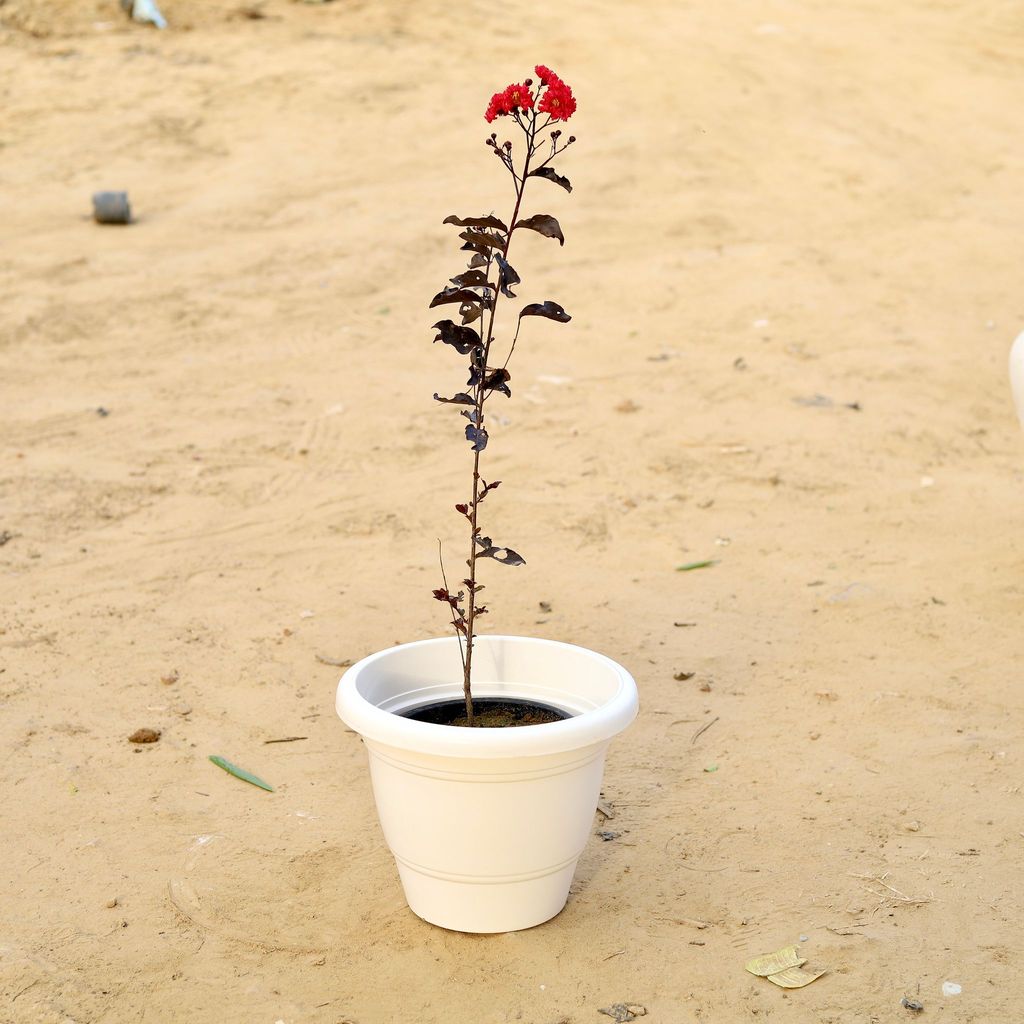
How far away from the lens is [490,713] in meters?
2.54

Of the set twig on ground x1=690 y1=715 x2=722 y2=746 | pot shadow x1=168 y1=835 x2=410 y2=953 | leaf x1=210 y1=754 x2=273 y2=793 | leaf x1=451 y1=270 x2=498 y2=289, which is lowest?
twig on ground x1=690 y1=715 x2=722 y2=746

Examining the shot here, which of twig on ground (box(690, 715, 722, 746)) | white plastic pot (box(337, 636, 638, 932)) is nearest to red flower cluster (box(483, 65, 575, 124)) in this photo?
white plastic pot (box(337, 636, 638, 932))

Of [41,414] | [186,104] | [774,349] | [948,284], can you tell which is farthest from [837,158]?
[41,414]

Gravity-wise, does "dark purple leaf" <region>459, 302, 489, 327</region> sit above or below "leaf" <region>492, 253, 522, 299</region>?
below

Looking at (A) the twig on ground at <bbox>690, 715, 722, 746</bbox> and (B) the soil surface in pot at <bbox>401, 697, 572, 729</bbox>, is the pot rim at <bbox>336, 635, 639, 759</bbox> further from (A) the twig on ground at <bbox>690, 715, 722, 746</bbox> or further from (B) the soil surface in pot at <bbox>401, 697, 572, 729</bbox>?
(A) the twig on ground at <bbox>690, 715, 722, 746</bbox>

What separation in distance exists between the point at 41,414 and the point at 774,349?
3604mm

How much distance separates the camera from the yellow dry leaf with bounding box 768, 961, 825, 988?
2.29 metres

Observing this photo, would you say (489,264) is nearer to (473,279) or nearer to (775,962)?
(473,279)

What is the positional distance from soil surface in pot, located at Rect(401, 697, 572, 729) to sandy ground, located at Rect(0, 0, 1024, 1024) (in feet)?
0.87

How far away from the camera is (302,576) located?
4.19 m

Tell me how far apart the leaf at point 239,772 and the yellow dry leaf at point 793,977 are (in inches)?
51.8

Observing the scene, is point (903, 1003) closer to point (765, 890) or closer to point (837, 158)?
point (765, 890)

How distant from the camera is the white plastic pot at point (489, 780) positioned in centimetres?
220

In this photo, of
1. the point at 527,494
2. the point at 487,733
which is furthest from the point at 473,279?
the point at 527,494
